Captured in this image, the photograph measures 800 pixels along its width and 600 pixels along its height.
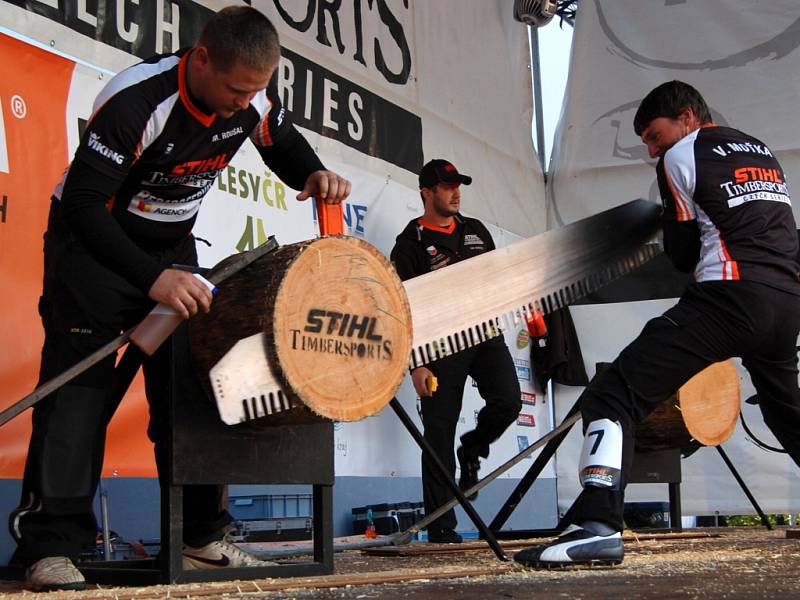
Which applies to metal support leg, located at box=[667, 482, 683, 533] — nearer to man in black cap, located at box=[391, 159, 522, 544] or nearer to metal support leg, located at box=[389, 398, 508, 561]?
man in black cap, located at box=[391, 159, 522, 544]

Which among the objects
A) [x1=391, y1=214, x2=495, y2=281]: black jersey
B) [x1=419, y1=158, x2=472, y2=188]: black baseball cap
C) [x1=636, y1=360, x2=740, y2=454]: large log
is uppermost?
[x1=419, y1=158, x2=472, y2=188]: black baseball cap

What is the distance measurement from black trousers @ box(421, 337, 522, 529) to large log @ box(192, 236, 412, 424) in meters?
2.68

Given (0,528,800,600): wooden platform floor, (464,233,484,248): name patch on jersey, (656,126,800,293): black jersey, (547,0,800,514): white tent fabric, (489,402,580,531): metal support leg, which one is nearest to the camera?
(0,528,800,600): wooden platform floor

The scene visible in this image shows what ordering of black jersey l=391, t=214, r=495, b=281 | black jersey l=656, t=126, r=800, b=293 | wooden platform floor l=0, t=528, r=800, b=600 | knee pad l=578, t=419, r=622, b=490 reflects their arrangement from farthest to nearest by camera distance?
black jersey l=391, t=214, r=495, b=281 → black jersey l=656, t=126, r=800, b=293 → knee pad l=578, t=419, r=622, b=490 → wooden platform floor l=0, t=528, r=800, b=600

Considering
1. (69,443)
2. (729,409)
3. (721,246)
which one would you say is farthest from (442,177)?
(69,443)

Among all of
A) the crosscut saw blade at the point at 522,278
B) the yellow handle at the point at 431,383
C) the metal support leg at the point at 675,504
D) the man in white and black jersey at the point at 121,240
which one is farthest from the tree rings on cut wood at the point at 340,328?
the metal support leg at the point at 675,504

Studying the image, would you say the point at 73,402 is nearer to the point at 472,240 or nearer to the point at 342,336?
the point at 342,336

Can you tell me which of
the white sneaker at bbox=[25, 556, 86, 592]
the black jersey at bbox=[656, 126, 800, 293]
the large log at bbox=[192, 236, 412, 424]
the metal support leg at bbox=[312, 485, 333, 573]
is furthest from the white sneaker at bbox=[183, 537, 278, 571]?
the black jersey at bbox=[656, 126, 800, 293]

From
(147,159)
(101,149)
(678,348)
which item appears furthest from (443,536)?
(101,149)

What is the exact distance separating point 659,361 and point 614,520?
0.54m

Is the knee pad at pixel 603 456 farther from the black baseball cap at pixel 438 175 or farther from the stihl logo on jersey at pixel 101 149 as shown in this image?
the black baseball cap at pixel 438 175

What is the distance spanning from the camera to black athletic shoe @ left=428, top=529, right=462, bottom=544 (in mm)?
5238

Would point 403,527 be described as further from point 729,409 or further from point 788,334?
point 788,334

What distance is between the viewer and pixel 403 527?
5875mm
